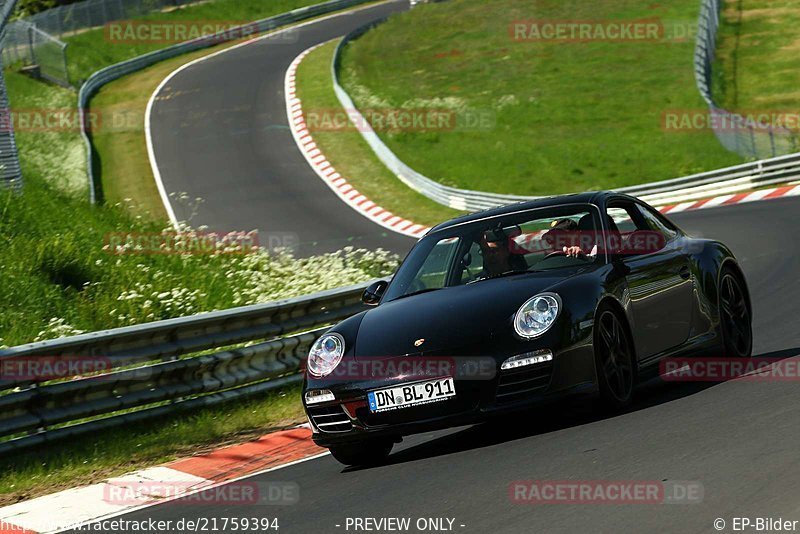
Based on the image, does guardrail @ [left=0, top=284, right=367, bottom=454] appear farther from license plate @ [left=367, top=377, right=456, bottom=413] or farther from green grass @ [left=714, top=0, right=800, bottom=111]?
green grass @ [left=714, top=0, right=800, bottom=111]

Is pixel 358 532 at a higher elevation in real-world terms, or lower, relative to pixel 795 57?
higher

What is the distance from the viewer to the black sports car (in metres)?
7.14

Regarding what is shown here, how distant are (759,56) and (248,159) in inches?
728

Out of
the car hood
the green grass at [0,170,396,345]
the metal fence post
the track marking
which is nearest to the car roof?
the car hood

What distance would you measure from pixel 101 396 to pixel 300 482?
2364 mm

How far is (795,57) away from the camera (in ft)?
139

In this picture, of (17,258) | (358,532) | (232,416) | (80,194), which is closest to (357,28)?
(80,194)

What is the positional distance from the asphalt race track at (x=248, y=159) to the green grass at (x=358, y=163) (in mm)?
827

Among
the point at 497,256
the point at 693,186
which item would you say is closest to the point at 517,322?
the point at 497,256

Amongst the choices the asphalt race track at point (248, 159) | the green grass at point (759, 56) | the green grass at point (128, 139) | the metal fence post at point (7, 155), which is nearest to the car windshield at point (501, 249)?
the metal fence post at point (7, 155)

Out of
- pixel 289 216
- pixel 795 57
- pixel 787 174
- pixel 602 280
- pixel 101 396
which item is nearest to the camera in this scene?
pixel 602 280

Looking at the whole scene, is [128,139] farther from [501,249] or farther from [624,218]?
[501,249]

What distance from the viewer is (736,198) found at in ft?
84.1

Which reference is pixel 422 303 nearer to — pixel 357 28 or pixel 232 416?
pixel 232 416
